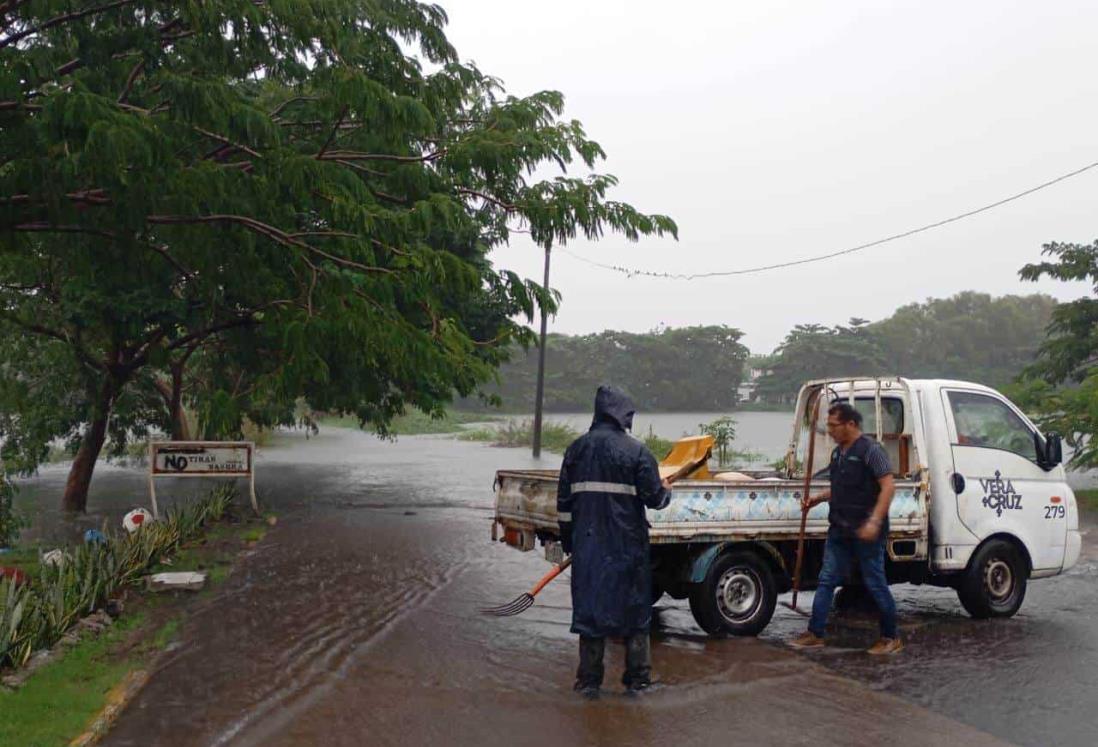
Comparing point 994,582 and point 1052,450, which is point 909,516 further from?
point 1052,450

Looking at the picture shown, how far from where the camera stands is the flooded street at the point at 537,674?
16.9ft

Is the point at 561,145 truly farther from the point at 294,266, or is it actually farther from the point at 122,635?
the point at 122,635

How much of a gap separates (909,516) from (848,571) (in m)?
0.96

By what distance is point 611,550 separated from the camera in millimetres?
5668

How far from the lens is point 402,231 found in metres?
8.78

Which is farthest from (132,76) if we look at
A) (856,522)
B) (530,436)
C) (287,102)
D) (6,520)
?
(530,436)

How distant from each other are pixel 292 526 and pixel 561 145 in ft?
25.2

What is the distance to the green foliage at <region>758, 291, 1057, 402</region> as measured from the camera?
132ft

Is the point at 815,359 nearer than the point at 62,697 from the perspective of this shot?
No

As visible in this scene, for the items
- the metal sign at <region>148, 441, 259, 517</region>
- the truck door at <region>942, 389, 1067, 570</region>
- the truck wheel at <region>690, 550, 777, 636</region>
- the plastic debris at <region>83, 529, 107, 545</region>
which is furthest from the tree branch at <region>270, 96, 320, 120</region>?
the truck door at <region>942, 389, 1067, 570</region>

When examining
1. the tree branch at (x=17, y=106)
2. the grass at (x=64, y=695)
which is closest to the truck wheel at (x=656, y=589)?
the grass at (x=64, y=695)

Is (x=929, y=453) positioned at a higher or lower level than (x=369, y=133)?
lower

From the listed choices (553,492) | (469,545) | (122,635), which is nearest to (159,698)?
(122,635)

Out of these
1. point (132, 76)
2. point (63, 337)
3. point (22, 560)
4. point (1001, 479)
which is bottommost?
point (22, 560)
